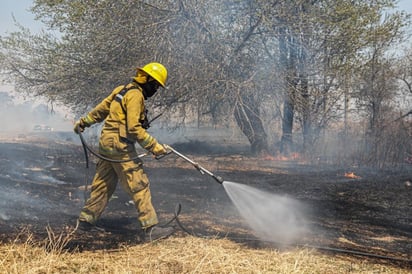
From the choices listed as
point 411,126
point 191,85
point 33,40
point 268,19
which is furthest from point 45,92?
point 411,126

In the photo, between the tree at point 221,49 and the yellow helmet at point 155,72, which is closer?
the yellow helmet at point 155,72

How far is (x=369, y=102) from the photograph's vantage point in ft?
41.7

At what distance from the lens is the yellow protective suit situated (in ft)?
12.7

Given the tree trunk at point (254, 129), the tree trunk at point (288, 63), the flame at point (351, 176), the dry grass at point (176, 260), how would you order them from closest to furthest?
the dry grass at point (176, 260)
the flame at point (351, 176)
the tree trunk at point (288, 63)
the tree trunk at point (254, 129)

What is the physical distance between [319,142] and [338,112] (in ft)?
3.88

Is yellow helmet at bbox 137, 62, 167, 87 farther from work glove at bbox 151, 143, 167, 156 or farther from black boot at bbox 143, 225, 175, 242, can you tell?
black boot at bbox 143, 225, 175, 242

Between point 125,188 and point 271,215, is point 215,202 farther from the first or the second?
point 125,188

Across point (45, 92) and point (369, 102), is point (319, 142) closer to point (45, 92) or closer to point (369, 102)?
point (369, 102)

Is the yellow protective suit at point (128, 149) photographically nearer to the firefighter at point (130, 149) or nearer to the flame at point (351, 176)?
the firefighter at point (130, 149)

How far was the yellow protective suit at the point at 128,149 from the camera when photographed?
3863 millimetres

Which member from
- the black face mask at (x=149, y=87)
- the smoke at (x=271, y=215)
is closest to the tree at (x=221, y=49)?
the smoke at (x=271, y=215)

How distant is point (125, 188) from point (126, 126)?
60cm

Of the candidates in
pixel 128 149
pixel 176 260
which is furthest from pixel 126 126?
pixel 176 260

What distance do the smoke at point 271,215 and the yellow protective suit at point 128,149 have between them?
0.97m
